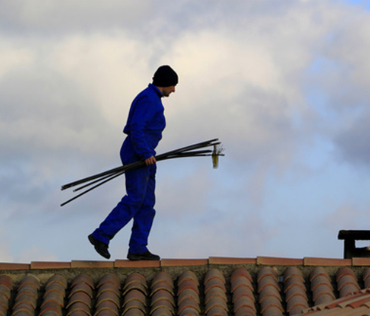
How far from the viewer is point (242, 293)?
8.50 metres

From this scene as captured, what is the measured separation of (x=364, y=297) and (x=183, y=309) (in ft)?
→ 6.01

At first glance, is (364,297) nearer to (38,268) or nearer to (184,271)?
(184,271)

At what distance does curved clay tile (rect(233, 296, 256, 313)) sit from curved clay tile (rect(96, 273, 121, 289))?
4.26 feet

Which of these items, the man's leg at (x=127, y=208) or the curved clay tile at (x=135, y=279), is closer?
the curved clay tile at (x=135, y=279)

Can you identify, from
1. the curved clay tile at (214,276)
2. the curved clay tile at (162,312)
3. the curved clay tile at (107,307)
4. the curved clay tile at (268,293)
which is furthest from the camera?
the curved clay tile at (214,276)

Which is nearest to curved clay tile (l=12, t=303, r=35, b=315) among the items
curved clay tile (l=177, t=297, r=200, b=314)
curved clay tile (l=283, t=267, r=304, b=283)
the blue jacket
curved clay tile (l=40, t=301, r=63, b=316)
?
curved clay tile (l=40, t=301, r=63, b=316)

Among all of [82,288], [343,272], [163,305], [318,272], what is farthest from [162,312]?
[343,272]

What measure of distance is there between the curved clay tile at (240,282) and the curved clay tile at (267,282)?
10 cm

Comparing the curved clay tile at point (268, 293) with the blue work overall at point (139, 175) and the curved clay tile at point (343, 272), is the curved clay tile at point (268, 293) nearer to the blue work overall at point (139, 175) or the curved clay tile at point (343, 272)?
the curved clay tile at point (343, 272)

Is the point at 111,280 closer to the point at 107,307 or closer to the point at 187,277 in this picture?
the point at 107,307

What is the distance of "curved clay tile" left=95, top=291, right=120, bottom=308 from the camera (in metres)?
8.40

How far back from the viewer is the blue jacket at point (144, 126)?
8906 mm

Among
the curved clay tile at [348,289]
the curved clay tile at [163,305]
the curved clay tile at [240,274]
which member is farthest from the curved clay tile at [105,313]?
the curved clay tile at [348,289]

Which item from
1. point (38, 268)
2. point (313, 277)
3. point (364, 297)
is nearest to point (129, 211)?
point (38, 268)
